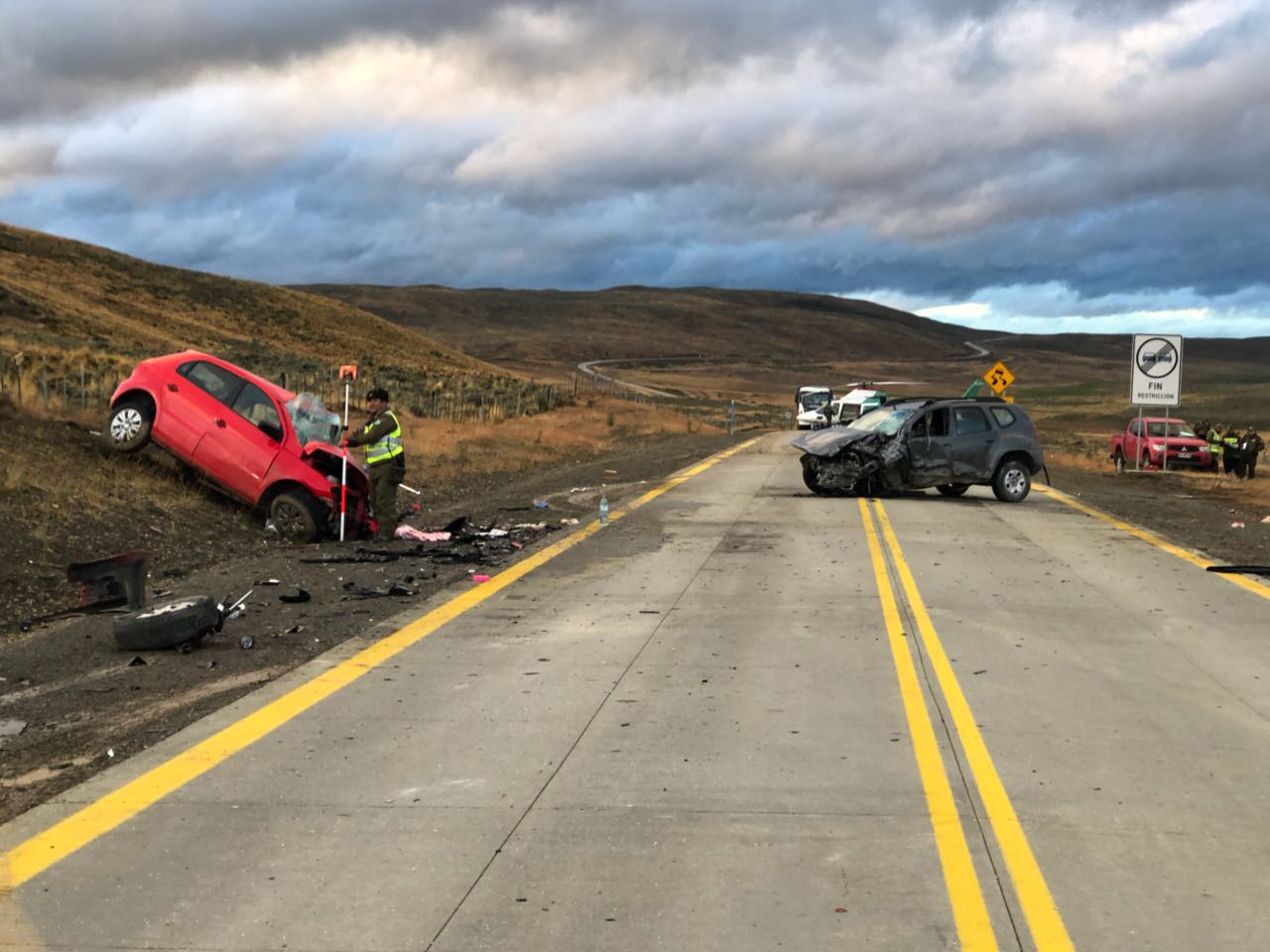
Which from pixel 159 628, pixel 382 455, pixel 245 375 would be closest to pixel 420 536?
pixel 382 455

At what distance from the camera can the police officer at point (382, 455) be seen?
14383mm

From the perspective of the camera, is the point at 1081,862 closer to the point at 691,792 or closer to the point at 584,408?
the point at 691,792

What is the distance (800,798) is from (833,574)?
745 centimetres

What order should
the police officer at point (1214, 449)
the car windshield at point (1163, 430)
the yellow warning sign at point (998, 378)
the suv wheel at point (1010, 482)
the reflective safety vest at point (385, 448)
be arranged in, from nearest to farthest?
the reflective safety vest at point (385, 448) < the suv wheel at point (1010, 482) < the police officer at point (1214, 449) < the car windshield at point (1163, 430) < the yellow warning sign at point (998, 378)

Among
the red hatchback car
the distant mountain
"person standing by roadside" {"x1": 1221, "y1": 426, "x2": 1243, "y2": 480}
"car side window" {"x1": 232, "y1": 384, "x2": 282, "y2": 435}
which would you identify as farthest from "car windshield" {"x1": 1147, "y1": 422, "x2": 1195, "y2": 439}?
the distant mountain

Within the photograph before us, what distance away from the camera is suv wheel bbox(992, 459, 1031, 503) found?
872 inches

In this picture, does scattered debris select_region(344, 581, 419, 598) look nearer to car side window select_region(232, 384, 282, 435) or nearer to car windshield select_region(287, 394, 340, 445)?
car windshield select_region(287, 394, 340, 445)

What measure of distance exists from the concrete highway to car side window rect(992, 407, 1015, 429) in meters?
11.6

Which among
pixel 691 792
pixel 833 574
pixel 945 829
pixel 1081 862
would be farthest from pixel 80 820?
pixel 833 574

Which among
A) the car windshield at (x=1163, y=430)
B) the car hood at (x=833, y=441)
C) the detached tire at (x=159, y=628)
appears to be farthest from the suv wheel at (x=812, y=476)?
the car windshield at (x=1163, y=430)

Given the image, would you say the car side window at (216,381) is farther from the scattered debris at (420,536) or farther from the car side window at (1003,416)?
the car side window at (1003,416)

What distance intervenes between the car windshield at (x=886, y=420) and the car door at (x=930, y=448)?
30 centimetres

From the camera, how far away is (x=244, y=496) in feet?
49.8

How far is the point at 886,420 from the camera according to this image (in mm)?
22344
